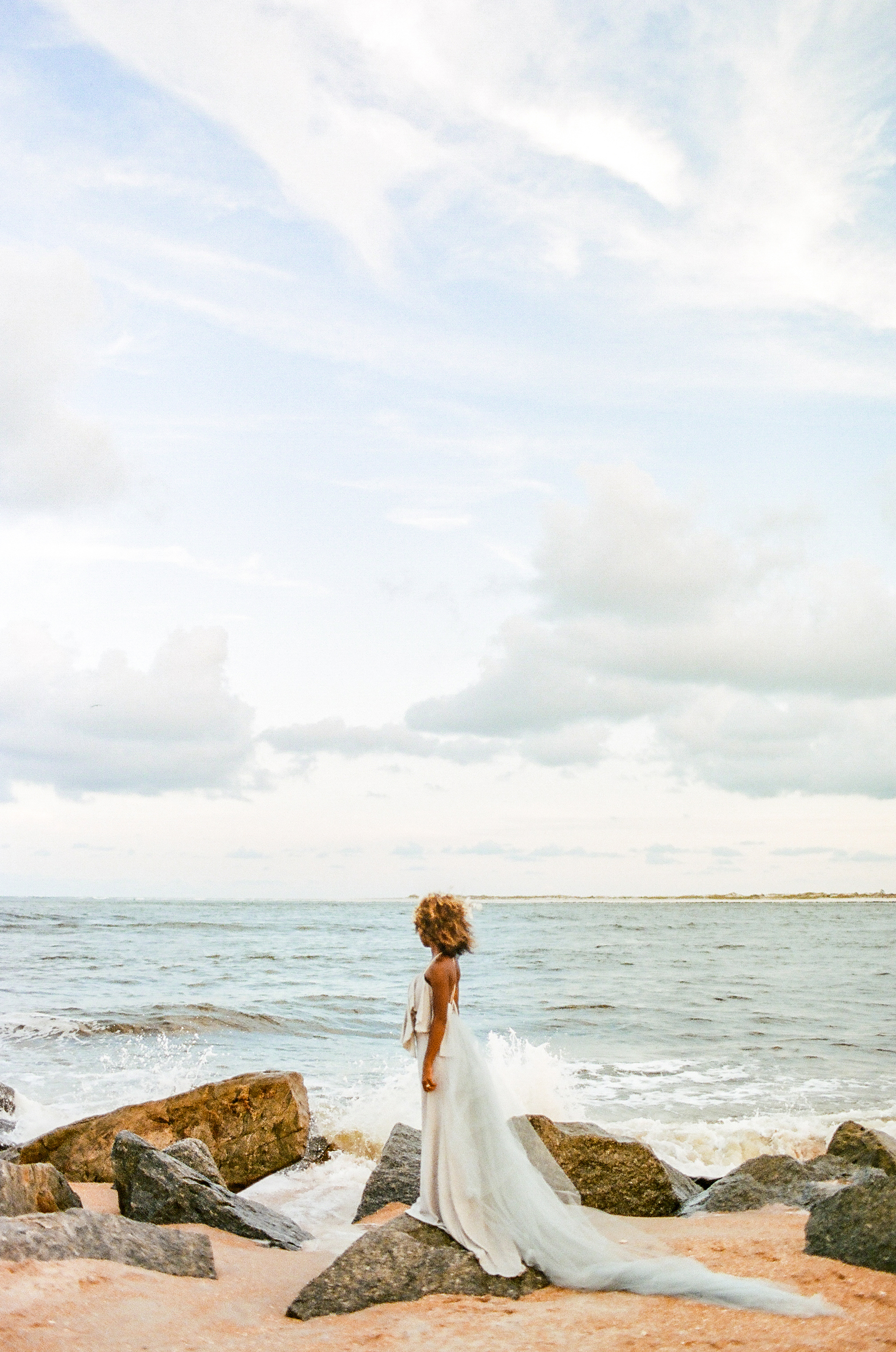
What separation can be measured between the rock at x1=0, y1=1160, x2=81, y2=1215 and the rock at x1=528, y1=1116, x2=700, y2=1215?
13.0 ft

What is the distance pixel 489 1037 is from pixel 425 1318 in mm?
12815

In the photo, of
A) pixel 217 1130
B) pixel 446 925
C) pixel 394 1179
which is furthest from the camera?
pixel 217 1130

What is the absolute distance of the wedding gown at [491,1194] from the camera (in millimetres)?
5926

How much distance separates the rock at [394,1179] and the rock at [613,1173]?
3.85 feet

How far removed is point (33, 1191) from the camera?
7.04m

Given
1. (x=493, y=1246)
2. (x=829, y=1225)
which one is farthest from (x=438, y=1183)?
(x=829, y=1225)

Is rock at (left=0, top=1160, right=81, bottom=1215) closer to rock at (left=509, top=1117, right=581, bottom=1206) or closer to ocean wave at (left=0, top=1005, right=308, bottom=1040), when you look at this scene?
rock at (left=509, top=1117, right=581, bottom=1206)

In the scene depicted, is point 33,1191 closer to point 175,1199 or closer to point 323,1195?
point 175,1199

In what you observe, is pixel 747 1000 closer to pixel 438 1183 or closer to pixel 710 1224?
pixel 710 1224

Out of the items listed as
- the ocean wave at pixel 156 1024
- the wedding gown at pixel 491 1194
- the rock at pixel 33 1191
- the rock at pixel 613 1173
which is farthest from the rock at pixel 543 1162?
the ocean wave at pixel 156 1024

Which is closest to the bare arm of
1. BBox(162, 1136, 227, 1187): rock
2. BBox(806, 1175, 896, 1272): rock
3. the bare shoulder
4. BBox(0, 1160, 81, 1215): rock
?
the bare shoulder

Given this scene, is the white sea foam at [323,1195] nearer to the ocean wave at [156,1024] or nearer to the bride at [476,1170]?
the bride at [476,1170]

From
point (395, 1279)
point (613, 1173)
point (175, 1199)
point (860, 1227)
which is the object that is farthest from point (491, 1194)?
point (175, 1199)

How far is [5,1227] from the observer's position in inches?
230
